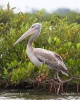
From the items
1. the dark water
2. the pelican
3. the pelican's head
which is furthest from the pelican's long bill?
the dark water

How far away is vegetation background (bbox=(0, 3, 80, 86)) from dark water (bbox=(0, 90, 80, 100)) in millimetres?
278

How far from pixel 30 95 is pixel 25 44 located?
160cm

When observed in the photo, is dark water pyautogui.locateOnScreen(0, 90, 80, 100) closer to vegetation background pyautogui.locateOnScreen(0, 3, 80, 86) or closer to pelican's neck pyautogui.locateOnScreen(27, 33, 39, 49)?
vegetation background pyautogui.locateOnScreen(0, 3, 80, 86)

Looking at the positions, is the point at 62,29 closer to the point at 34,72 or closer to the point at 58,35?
the point at 58,35

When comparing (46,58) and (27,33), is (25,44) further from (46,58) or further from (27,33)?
(46,58)

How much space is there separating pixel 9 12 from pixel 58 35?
4.69ft

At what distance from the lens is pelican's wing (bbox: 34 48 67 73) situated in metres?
12.6

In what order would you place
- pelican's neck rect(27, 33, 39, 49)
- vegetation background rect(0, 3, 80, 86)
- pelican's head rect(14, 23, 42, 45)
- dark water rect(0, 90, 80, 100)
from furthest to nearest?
pelican's head rect(14, 23, 42, 45) → pelican's neck rect(27, 33, 39, 49) → vegetation background rect(0, 3, 80, 86) → dark water rect(0, 90, 80, 100)

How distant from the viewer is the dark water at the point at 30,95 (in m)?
12.1

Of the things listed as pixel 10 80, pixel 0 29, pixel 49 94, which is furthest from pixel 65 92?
pixel 0 29

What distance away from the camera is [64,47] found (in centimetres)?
1301

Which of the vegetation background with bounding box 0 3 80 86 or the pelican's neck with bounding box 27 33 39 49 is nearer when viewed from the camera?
the vegetation background with bounding box 0 3 80 86

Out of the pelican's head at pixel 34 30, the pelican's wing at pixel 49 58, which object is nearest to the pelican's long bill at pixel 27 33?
the pelican's head at pixel 34 30

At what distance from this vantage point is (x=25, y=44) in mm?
13648
